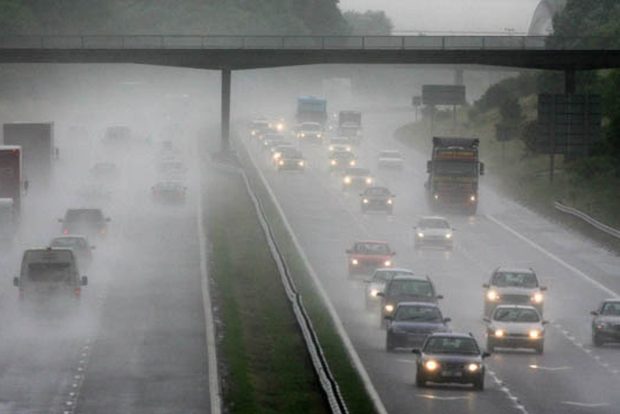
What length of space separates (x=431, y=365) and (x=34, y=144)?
174 ft

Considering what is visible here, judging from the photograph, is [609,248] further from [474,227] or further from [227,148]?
[227,148]

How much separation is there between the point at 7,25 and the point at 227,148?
2873 inches

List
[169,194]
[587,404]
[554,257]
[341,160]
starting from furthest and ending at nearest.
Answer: [341,160] → [169,194] → [554,257] → [587,404]

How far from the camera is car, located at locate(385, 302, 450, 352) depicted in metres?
47.4

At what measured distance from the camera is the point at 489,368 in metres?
45.4

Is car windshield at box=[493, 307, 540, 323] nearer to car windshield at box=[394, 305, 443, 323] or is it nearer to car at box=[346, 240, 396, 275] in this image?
car windshield at box=[394, 305, 443, 323]

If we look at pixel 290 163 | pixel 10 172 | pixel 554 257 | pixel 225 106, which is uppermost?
pixel 225 106

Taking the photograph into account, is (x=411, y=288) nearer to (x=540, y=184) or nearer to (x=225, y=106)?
(x=540, y=184)

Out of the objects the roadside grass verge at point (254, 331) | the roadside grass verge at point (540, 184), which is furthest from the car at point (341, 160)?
the roadside grass verge at point (254, 331)

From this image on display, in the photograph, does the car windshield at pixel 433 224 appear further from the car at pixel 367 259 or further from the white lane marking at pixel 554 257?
the car at pixel 367 259

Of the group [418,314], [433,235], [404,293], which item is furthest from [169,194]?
[418,314]

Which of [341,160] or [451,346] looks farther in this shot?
[341,160]

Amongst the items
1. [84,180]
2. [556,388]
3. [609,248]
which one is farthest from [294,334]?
[84,180]

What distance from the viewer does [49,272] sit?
5106cm
